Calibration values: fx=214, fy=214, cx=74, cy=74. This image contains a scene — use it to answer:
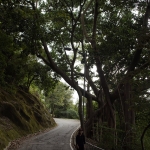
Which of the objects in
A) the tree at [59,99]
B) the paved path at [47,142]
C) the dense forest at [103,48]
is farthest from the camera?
the tree at [59,99]

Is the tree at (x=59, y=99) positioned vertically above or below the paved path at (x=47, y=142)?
above

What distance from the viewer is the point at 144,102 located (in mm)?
8359

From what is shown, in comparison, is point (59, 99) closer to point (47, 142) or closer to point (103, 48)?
point (47, 142)

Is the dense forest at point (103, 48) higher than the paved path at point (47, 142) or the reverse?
higher

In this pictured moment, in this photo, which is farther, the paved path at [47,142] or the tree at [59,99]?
the tree at [59,99]

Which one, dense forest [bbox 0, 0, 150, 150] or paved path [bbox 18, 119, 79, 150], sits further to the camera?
paved path [bbox 18, 119, 79, 150]

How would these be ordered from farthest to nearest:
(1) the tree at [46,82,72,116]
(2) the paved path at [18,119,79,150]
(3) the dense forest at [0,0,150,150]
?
1. (1) the tree at [46,82,72,116]
2. (2) the paved path at [18,119,79,150]
3. (3) the dense forest at [0,0,150,150]

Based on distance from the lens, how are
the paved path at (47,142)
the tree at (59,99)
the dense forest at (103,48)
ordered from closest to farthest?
the dense forest at (103,48), the paved path at (47,142), the tree at (59,99)

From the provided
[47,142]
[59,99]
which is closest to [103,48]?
[47,142]

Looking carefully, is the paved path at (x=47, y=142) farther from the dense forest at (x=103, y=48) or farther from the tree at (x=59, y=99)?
the tree at (x=59, y=99)

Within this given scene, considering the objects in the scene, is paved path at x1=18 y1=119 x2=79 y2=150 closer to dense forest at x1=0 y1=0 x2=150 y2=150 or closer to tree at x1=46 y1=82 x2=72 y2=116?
dense forest at x1=0 y1=0 x2=150 y2=150

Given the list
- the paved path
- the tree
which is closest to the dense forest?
the paved path

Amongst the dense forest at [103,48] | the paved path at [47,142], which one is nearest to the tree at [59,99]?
the paved path at [47,142]

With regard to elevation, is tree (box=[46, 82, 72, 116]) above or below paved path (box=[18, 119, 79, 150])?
above
